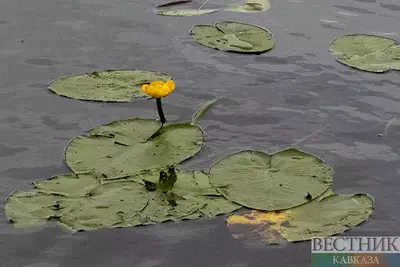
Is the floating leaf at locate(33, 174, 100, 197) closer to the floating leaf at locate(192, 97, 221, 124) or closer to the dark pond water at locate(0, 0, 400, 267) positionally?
the dark pond water at locate(0, 0, 400, 267)

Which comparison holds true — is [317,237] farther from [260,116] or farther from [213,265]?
[260,116]

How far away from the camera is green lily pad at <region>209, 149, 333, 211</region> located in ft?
6.72

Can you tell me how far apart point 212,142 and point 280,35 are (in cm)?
116

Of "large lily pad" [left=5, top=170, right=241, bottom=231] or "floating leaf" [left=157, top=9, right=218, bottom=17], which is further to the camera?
"floating leaf" [left=157, top=9, right=218, bottom=17]

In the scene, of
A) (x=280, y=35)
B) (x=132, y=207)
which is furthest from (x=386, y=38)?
(x=132, y=207)

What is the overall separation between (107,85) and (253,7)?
4.26 feet

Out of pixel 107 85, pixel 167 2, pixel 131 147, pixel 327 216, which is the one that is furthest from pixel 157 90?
pixel 167 2

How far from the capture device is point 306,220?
1.98 m

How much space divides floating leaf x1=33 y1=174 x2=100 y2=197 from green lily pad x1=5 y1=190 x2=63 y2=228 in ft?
0.10

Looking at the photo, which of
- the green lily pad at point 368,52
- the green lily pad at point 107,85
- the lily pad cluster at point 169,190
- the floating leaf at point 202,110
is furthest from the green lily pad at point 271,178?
the green lily pad at point 368,52

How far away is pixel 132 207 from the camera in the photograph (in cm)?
200

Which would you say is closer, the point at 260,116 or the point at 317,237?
the point at 317,237

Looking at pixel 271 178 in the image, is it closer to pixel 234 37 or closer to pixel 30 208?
pixel 30 208

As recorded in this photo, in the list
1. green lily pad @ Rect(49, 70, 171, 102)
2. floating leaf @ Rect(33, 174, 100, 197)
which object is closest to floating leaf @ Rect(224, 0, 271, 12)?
green lily pad @ Rect(49, 70, 171, 102)
